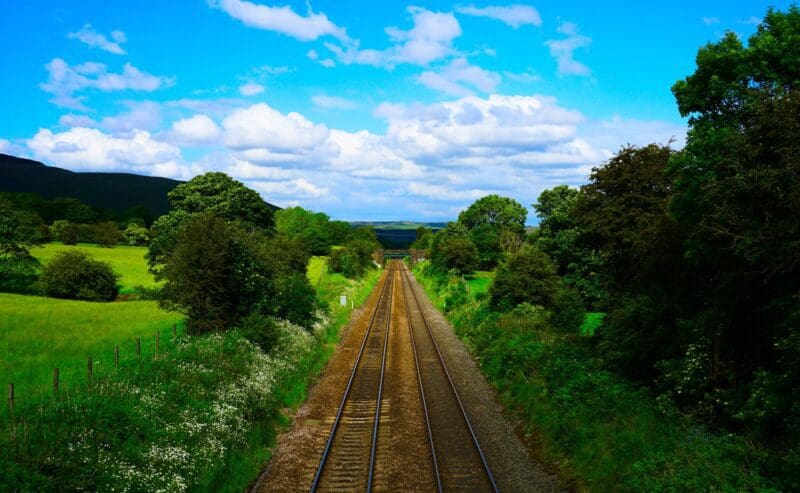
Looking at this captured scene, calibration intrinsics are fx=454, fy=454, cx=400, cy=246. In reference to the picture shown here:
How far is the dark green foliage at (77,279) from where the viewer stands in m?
38.3

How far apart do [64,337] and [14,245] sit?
917 inches

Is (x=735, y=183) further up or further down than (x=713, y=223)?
further up

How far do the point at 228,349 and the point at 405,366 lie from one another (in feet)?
27.3

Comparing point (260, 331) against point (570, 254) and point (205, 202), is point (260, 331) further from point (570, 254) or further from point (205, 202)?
point (205, 202)

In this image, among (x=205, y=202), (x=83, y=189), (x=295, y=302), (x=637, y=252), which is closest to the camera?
(x=637, y=252)

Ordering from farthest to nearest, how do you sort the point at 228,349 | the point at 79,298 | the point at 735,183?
the point at 79,298
the point at 228,349
the point at 735,183

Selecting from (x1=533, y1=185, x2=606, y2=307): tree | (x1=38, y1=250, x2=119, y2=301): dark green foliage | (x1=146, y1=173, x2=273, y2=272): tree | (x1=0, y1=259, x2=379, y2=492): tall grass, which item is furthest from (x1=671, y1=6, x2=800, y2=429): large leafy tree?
(x1=38, y1=250, x2=119, y2=301): dark green foliage

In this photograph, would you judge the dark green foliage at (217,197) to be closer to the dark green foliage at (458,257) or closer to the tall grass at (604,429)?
the dark green foliage at (458,257)

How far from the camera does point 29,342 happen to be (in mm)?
19875

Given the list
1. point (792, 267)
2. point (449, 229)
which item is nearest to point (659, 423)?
point (792, 267)

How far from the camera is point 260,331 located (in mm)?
19781

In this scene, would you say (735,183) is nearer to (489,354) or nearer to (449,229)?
(489,354)

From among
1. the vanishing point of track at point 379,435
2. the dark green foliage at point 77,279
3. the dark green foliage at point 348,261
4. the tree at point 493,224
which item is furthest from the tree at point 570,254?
the tree at point 493,224

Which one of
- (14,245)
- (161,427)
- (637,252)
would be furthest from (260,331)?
(14,245)
